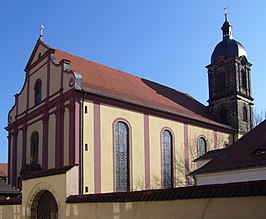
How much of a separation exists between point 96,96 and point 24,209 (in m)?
11.0

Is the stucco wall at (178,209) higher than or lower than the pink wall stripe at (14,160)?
lower

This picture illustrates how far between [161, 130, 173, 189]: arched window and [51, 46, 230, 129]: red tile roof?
1.91m

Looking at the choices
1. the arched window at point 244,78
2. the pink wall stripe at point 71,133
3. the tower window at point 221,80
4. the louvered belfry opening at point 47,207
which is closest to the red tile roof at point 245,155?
the pink wall stripe at point 71,133

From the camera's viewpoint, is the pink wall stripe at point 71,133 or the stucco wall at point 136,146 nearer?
the pink wall stripe at point 71,133

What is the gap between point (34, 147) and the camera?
91.9 ft

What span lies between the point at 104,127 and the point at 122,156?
235 centimetres

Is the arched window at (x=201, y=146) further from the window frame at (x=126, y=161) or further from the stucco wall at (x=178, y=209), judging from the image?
the stucco wall at (x=178, y=209)

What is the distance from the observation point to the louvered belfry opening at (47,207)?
13250 millimetres

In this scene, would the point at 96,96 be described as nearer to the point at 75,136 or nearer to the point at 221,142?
Result: the point at 75,136

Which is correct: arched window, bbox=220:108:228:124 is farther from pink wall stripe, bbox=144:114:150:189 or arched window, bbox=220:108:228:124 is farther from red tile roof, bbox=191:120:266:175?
red tile roof, bbox=191:120:266:175

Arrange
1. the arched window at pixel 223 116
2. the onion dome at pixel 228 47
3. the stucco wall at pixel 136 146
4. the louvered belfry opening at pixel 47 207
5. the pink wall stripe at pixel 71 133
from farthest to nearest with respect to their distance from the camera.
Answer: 1. the onion dome at pixel 228 47
2. the arched window at pixel 223 116
3. the stucco wall at pixel 136 146
4. the pink wall stripe at pixel 71 133
5. the louvered belfry opening at pixel 47 207

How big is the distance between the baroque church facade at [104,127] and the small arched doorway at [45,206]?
7788mm

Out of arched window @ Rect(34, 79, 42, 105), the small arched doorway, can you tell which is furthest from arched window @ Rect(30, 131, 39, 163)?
the small arched doorway

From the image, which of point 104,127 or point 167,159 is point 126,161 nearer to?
point 104,127
